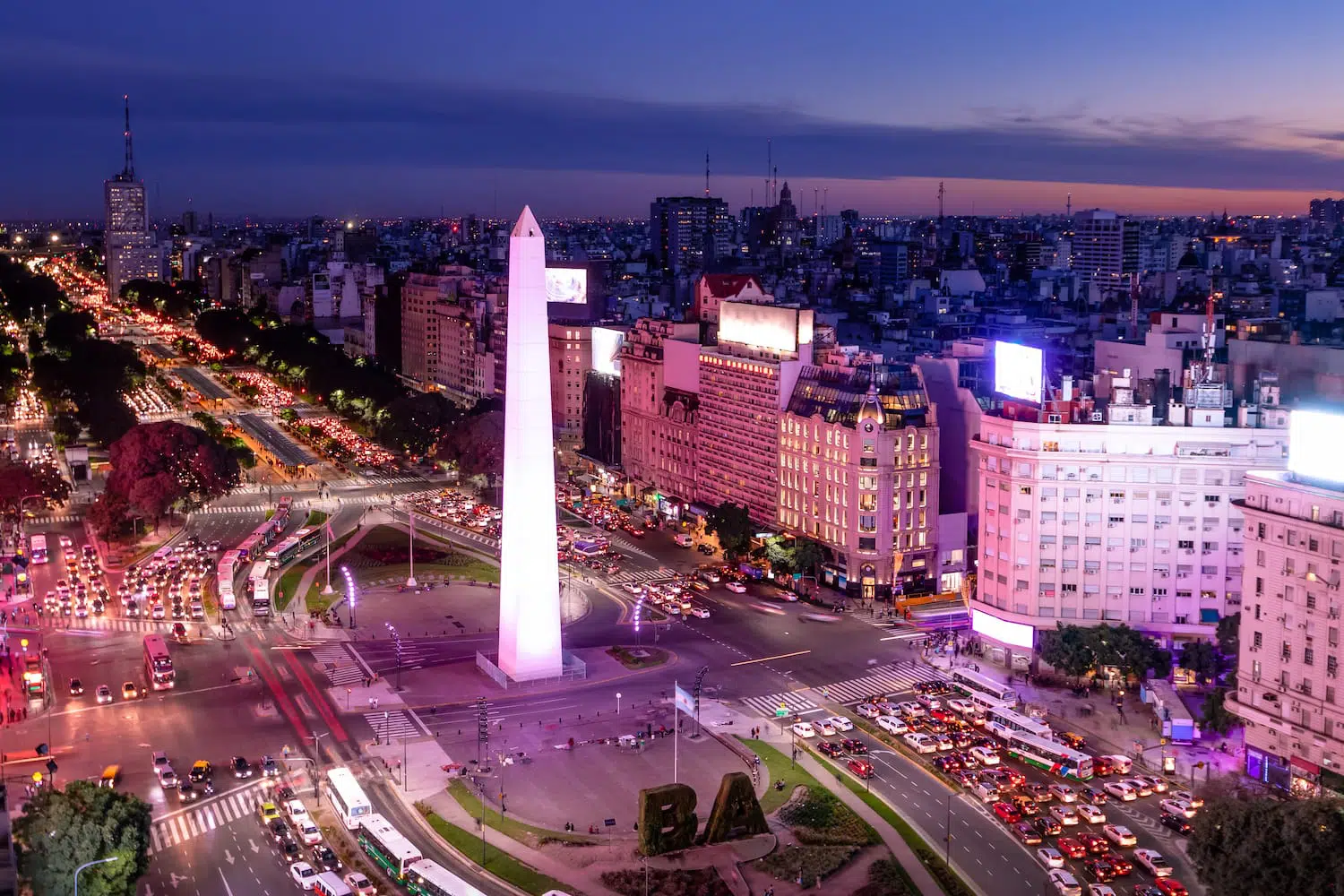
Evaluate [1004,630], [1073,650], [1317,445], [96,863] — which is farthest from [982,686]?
[96,863]

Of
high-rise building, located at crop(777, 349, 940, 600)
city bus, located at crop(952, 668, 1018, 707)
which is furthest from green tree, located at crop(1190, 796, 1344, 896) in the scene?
high-rise building, located at crop(777, 349, 940, 600)

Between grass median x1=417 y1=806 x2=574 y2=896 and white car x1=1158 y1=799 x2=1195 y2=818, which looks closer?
grass median x1=417 y1=806 x2=574 y2=896

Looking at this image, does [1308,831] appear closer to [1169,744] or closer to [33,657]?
[1169,744]

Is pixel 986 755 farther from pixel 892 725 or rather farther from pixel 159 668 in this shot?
pixel 159 668

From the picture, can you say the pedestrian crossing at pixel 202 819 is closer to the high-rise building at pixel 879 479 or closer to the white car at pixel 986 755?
the white car at pixel 986 755

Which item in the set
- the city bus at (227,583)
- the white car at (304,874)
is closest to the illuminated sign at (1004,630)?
the white car at (304,874)

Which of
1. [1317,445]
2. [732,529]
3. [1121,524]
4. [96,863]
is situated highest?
[1317,445]

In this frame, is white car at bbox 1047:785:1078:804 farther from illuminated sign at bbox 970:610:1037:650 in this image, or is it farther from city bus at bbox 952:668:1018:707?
illuminated sign at bbox 970:610:1037:650

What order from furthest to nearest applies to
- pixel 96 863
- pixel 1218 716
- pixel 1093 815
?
pixel 1218 716 < pixel 1093 815 < pixel 96 863
